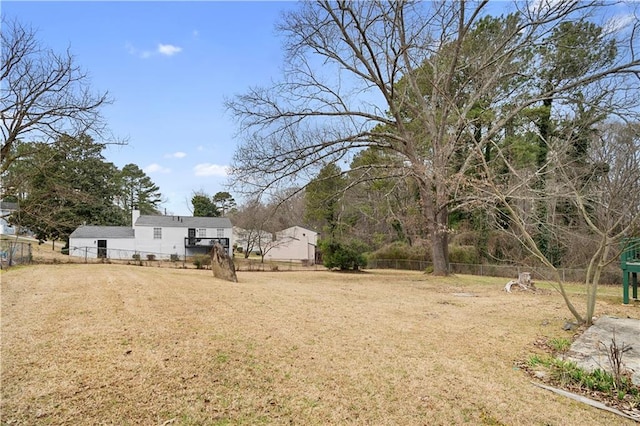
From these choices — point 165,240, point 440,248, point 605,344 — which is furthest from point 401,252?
point 165,240

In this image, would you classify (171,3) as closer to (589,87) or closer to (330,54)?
(330,54)

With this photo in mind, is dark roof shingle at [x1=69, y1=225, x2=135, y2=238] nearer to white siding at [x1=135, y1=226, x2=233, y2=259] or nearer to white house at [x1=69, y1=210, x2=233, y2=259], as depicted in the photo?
white house at [x1=69, y1=210, x2=233, y2=259]

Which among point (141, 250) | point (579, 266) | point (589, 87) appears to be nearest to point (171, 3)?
point (589, 87)

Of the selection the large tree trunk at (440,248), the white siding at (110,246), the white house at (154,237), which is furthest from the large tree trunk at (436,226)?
the white siding at (110,246)

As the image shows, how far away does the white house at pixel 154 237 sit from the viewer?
96.8 feet

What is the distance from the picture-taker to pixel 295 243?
3538 centimetres

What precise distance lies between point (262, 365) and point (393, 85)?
37.5 ft

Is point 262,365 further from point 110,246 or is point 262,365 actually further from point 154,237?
point 110,246

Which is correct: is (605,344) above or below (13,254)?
below

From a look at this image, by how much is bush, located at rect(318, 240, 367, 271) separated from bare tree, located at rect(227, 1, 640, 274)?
6837mm

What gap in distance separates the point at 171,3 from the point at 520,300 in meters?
10.8

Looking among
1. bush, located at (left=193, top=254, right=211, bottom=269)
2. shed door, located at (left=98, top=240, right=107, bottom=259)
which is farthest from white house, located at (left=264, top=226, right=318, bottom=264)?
shed door, located at (left=98, top=240, right=107, bottom=259)

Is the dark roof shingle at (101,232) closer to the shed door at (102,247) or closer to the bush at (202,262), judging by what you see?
the shed door at (102,247)

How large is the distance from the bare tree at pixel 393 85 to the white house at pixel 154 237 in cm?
1953
